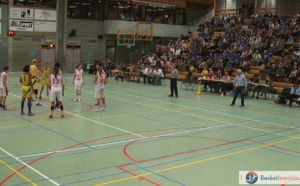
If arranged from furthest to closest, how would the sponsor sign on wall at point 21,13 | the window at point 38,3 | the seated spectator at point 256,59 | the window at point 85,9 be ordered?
the window at point 85,9 → the window at point 38,3 → the sponsor sign on wall at point 21,13 → the seated spectator at point 256,59

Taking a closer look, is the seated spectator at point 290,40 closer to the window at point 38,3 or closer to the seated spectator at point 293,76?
the seated spectator at point 293,76

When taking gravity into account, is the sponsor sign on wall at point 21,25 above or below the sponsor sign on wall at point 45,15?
below

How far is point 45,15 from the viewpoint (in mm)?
34906

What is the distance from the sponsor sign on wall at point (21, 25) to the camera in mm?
33188

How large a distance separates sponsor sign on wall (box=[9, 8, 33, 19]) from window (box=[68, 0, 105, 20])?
4014 mm

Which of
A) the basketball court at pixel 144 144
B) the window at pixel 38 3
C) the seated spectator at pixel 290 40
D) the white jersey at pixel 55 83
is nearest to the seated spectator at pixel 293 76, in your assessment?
the seated spectator at pixel 290 40

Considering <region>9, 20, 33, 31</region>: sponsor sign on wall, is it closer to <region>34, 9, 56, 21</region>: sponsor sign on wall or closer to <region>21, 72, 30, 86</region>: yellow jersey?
<region>34, 9, 56, 21</region>: sponsor sign on wall

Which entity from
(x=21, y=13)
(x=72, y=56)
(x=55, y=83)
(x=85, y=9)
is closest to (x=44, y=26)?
(x=21, y=13)

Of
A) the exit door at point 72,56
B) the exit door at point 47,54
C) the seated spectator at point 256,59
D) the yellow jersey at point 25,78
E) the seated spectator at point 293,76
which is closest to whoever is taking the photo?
the yellow jersey at point 25,78

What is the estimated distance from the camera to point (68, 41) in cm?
3666

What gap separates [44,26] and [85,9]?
184 inches

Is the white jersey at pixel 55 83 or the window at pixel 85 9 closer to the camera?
the white jersey at pixel 55 83

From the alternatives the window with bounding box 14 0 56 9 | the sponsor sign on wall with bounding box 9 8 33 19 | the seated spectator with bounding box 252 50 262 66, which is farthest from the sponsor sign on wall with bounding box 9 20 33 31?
the seated spectator with bounding box 252 50 262 66

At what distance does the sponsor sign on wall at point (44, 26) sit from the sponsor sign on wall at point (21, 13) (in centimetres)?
90
